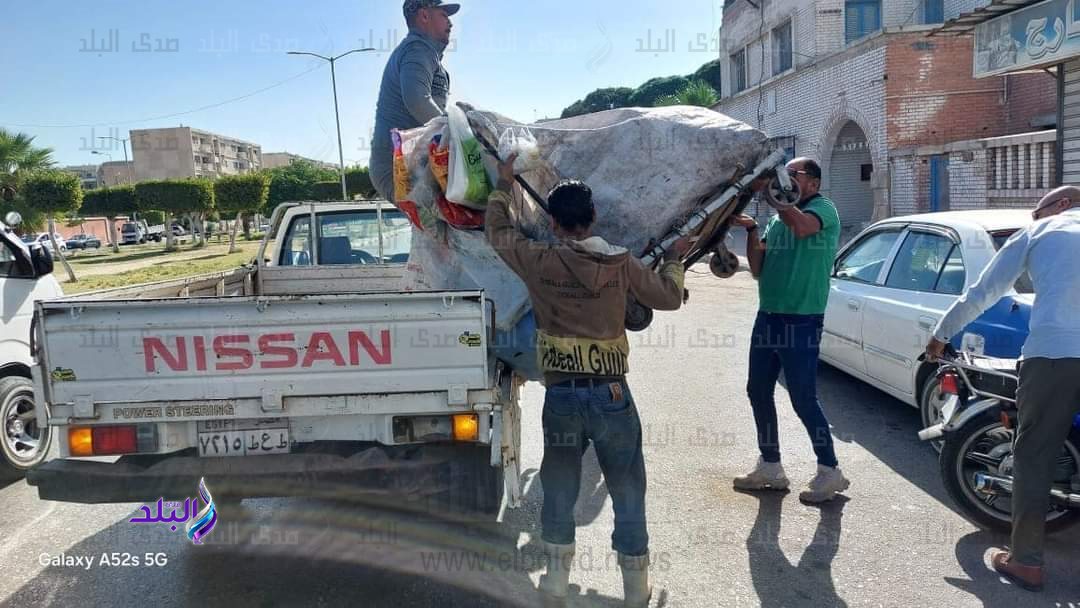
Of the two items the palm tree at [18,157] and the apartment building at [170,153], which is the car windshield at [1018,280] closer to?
the palm tree at [18,157]

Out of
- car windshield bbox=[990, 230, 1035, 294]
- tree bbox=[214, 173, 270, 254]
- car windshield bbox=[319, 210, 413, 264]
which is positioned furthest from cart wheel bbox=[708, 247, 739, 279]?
tree bbox=[214, 173, 270, 254]

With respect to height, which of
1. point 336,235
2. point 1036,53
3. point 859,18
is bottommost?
point 336,235

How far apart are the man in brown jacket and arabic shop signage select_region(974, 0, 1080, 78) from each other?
10665 millimetres

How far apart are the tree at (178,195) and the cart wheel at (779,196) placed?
129 feet

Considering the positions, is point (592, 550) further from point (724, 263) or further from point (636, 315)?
point (724, 263)

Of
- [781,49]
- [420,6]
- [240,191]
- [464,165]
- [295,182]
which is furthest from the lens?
[295,182]

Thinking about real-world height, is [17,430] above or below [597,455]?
below

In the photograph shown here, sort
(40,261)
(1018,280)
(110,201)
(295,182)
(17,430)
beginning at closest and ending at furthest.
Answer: (1018,280) < (17,430) < (40,261) < (110,201) < (295,182)

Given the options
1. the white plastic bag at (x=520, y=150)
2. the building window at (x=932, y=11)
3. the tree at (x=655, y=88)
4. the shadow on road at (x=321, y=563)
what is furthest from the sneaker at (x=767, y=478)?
the tree at (x=655, y=88)

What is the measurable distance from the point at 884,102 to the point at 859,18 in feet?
20.1

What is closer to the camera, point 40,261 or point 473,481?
point 473,481

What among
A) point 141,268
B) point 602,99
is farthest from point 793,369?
point 602,99

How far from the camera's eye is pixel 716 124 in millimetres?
3600

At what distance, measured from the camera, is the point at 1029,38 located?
11406mm
